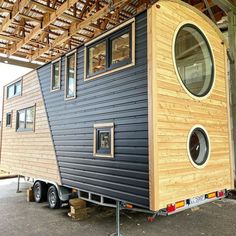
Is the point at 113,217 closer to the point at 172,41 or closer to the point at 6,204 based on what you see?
the point at 6,204

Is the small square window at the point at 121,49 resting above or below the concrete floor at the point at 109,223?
above

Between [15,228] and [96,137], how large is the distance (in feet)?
9.07

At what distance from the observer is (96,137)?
5113 millimetres

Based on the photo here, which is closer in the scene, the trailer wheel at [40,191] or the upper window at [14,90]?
the trailer wheel at [40,191]

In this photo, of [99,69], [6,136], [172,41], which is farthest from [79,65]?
[6,136]

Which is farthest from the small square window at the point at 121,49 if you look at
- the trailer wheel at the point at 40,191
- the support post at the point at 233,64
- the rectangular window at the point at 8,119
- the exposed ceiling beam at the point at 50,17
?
the rectangular window at the point at 8,119

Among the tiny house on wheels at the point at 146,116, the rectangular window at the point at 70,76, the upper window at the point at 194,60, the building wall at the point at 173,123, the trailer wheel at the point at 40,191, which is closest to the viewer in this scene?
the building wall at the point at 173,123

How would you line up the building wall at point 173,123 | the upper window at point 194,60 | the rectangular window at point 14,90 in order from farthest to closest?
1. the rectangular window at point 14,90
2. the upper window at point 194,60
3. the building wall at point 173,123

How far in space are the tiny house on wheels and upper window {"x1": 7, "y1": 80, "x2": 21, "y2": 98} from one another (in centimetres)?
288

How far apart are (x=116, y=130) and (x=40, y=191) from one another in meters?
4.15

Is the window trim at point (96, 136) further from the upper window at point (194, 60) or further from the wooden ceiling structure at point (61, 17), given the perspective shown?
the wooden ceiling structure at point (61, 17)

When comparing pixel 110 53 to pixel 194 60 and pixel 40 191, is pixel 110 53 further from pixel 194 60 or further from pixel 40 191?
pixel 40 191

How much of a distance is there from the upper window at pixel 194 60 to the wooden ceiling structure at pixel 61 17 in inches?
92.3

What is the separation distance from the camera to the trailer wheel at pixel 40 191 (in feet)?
24.1
